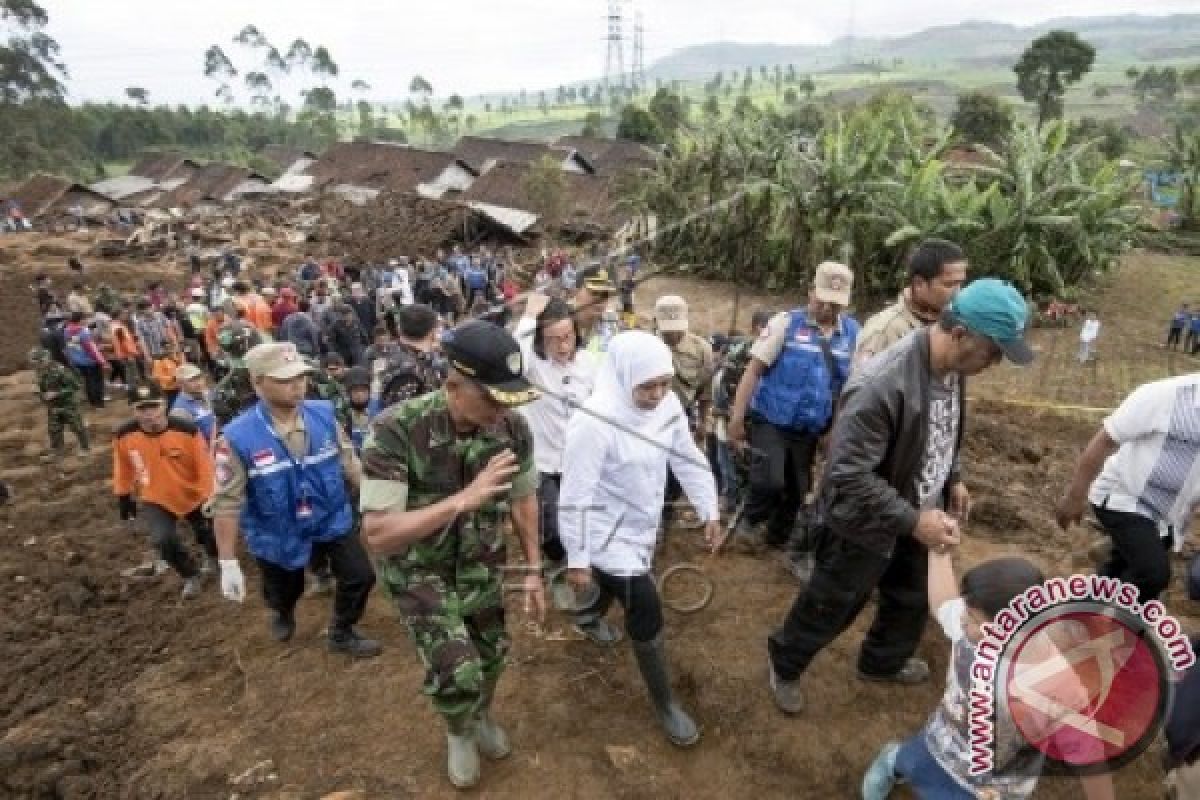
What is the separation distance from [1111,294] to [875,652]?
1507 cm

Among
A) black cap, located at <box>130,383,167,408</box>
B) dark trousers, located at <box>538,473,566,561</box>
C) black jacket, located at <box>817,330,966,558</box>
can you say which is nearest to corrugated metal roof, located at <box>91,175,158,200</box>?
black cap, located at <box>130,383,167,408</box>

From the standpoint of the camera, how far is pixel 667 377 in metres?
2.98

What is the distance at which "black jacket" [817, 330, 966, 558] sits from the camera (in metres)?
2.76

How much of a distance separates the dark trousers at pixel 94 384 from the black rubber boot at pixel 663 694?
1081cm

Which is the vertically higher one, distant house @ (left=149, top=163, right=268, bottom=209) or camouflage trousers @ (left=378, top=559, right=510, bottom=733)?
camouflage trousers @ (left=378, top=559, right=510, bottom=733)

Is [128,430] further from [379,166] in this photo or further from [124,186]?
[124,186]

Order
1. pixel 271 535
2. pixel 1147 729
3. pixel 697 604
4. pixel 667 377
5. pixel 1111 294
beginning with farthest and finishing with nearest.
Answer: pixel 1111 294
pixel 697 604
pixel 271 535
pixel 667 377
pixel 1147 729

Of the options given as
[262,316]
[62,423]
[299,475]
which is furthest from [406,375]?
[262,316]

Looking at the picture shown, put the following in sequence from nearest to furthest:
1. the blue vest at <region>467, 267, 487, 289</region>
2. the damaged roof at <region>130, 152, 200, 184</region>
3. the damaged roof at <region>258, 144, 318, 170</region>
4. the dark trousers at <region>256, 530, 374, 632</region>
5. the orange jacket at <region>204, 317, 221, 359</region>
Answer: the dark trousers at <region>256, 530, 374, 632</region> < the orange jacket at <region>204, 317, 221, 359</region> < the blue vest at <region>467, 267, 487, 289</region> < the damaged roof at <region>130, 152, 200, 184</region> < the damaged roof at <region>258, 144, 318, 170</region>

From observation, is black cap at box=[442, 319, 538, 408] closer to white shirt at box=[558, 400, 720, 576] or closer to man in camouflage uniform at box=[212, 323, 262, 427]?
white shirt at box=[558, 400, 720, 576]

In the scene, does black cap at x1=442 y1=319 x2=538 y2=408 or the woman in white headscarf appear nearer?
black cap at x1=442 y1=319 x2=538 y2=408

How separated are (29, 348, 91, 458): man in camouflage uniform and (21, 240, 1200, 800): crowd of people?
456 centimetres

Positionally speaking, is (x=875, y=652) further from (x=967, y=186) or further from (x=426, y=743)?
(x=967, y=186)

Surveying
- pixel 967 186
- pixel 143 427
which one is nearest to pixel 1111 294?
pixel 967 186
